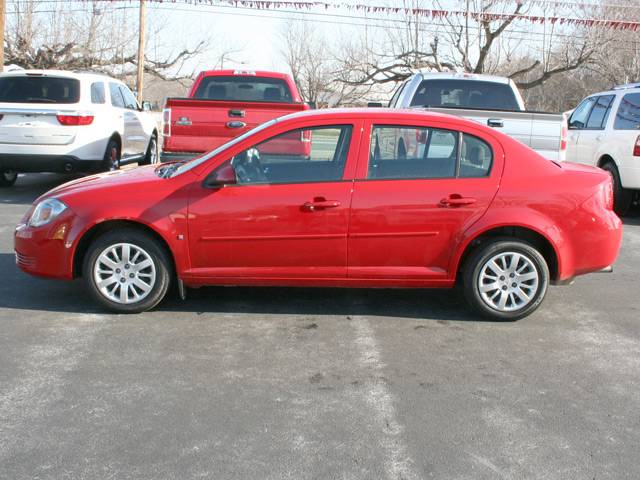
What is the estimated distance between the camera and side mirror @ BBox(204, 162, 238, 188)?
5.56 m

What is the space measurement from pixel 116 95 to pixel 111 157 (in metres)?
1.59

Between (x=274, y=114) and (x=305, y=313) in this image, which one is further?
(x=274, y=114)

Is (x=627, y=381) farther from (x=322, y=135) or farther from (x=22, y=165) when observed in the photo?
(x=22, y=165)

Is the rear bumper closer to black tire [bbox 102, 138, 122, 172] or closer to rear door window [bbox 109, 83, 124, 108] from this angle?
black tire [bbox 102, 138, 122, 172]

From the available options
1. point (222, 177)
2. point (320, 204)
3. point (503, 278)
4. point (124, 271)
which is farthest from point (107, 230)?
point (503, 278)

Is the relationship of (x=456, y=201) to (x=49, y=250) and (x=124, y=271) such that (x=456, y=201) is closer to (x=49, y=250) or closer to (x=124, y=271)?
(x=124, y=271)

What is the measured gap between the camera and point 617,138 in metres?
10.6

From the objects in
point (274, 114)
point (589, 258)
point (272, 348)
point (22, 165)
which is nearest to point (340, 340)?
point (272, 348)

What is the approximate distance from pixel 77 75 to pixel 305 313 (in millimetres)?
7038

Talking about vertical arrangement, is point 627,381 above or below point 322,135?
below

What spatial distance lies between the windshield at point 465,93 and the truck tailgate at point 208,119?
240 centimetres

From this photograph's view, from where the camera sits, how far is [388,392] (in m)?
4.37

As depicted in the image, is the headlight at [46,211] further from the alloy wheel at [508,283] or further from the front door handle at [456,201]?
the alloy wheel at [508,283]

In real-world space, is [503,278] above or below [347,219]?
below
